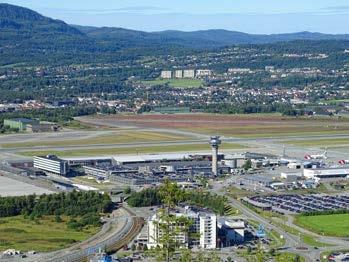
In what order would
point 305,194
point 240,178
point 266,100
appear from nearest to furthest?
1. point 305,194
2. point 240,178
3. point 266,100

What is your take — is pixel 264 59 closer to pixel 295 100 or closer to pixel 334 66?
pixel 334 66

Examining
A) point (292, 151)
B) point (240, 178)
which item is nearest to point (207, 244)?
point (240, 178)

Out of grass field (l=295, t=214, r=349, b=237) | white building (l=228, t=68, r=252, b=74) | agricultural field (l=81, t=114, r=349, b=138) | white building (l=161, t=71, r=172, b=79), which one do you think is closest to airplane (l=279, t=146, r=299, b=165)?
agricultural field (l=81, t=114, r=349, b=138)

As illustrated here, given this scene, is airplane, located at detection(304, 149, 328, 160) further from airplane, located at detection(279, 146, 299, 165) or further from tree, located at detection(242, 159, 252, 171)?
tree, located at detection(242, 159, 252, 171)

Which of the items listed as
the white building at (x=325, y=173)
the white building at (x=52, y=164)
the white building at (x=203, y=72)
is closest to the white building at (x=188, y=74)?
the white building at (x=203, y=72)

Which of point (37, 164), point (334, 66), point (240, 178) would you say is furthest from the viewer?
point (334, 66)

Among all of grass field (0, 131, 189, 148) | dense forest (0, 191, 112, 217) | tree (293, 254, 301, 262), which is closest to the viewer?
tree (293, 254, 301, 262)

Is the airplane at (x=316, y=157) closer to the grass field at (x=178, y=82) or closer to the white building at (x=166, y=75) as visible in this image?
the grass field at (x=178, y=82)
